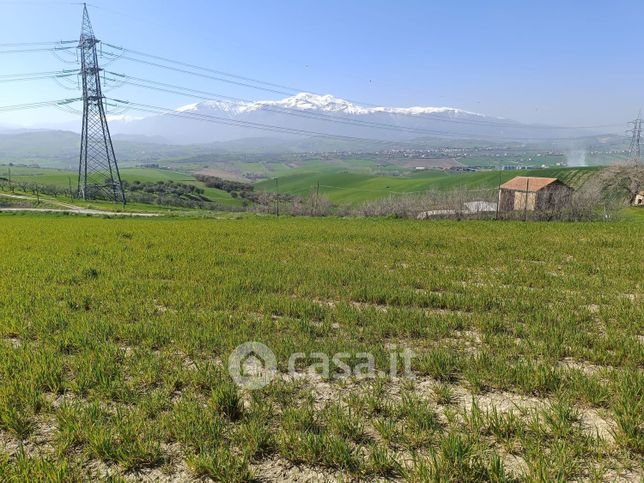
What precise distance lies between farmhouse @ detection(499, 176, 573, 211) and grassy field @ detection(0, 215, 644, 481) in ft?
84.9

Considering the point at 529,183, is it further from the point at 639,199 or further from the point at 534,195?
the point at 639,199

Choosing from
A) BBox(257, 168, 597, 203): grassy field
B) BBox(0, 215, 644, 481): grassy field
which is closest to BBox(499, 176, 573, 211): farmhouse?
BBox(257, 168, 597, 203): grassy field

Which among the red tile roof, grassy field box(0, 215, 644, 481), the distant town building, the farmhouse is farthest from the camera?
the distant town building

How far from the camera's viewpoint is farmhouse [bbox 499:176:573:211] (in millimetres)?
34875

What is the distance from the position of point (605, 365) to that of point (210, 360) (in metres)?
5.58

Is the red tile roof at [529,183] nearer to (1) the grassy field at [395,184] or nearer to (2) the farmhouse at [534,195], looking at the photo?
(2) the farmhouse at [534,195]

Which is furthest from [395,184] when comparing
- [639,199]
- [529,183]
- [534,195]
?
[534,195]

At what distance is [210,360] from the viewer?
19.7ft

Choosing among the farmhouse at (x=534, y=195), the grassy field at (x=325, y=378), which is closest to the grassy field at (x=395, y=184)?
the farmhouse at (x=534, y=195)

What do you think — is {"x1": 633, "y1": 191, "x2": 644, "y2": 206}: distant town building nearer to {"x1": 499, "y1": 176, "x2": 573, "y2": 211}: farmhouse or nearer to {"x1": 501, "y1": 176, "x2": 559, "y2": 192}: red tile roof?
{"x1": 501, "y1": 176, "x2": 559, "y2": 192}: red tile roof

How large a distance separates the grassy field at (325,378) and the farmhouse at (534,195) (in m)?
25.9

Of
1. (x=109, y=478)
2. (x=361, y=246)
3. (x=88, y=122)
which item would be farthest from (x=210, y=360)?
(x=88, y=122)

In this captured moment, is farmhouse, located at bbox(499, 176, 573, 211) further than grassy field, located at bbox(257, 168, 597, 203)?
No

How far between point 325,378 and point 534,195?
47811 mm
